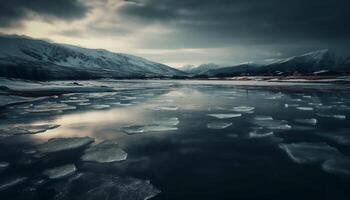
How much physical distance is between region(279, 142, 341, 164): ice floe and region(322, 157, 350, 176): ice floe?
0.26m

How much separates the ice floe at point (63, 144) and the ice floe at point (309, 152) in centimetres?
728

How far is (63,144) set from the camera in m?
10.5

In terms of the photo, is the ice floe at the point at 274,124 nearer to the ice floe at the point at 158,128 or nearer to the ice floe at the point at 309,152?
the ice floe at the point at 309,152

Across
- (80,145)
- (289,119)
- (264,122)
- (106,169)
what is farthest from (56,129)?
(289,119)

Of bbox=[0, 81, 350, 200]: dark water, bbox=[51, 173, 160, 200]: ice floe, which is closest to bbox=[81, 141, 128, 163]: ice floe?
bbox=[0, 81, 350, 200]: dark water

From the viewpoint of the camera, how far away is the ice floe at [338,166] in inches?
294

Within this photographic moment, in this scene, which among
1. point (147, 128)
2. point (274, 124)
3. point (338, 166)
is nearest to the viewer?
point (338, 166)

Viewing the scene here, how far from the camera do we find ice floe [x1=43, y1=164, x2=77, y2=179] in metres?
7.32

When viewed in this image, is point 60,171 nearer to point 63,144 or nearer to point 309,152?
point 63,144

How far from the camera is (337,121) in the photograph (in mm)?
15000

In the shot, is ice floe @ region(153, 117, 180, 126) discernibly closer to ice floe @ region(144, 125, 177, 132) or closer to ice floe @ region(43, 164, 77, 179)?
ice floe @ region(144, 125, 177, 132)

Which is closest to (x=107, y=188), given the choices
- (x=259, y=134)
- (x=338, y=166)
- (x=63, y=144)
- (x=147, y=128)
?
(x=63, y=144)

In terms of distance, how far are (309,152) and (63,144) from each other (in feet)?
28.6

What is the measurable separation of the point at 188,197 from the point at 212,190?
2.20 ft
